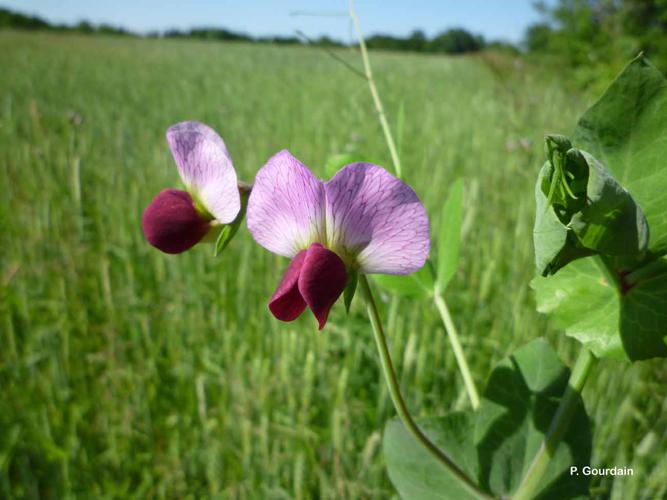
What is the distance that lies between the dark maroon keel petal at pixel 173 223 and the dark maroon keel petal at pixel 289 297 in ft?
0.29

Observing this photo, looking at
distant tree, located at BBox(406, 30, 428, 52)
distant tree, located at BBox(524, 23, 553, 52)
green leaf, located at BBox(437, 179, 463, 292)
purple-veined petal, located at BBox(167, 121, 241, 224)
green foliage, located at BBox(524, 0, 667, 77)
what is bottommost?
green leaf, located at BBox(437, 179, 463, 292)

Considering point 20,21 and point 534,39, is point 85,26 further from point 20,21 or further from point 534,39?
point 534,39

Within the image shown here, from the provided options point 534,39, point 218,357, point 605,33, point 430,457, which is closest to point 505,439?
point 430,457

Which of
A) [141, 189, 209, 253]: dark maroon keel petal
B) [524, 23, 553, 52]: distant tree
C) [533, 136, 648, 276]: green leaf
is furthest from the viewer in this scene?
[524, 23, 553, 52]: distant tree

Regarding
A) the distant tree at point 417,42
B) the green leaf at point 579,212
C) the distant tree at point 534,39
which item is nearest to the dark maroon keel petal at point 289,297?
the green leaf at point 579,212

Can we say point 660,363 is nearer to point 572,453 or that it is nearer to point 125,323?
point 572,453

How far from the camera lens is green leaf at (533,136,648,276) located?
8.6 inches

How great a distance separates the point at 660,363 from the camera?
92cm

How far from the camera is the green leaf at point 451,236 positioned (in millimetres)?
406

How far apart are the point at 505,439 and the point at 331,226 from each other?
0.22 metres

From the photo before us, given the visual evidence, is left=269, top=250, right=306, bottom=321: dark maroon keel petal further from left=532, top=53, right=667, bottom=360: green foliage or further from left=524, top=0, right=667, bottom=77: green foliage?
left=524, top=0, right=667, bottom=77: green foliage

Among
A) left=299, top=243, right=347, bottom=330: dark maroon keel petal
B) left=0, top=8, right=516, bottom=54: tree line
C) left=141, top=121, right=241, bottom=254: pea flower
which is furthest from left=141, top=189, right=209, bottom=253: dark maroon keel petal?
left=0, top=8, right=516, bottom=54: tree line

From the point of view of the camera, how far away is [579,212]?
0.77 ft

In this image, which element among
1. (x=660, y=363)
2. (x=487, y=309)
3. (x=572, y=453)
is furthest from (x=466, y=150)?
(x=572, y=453)
